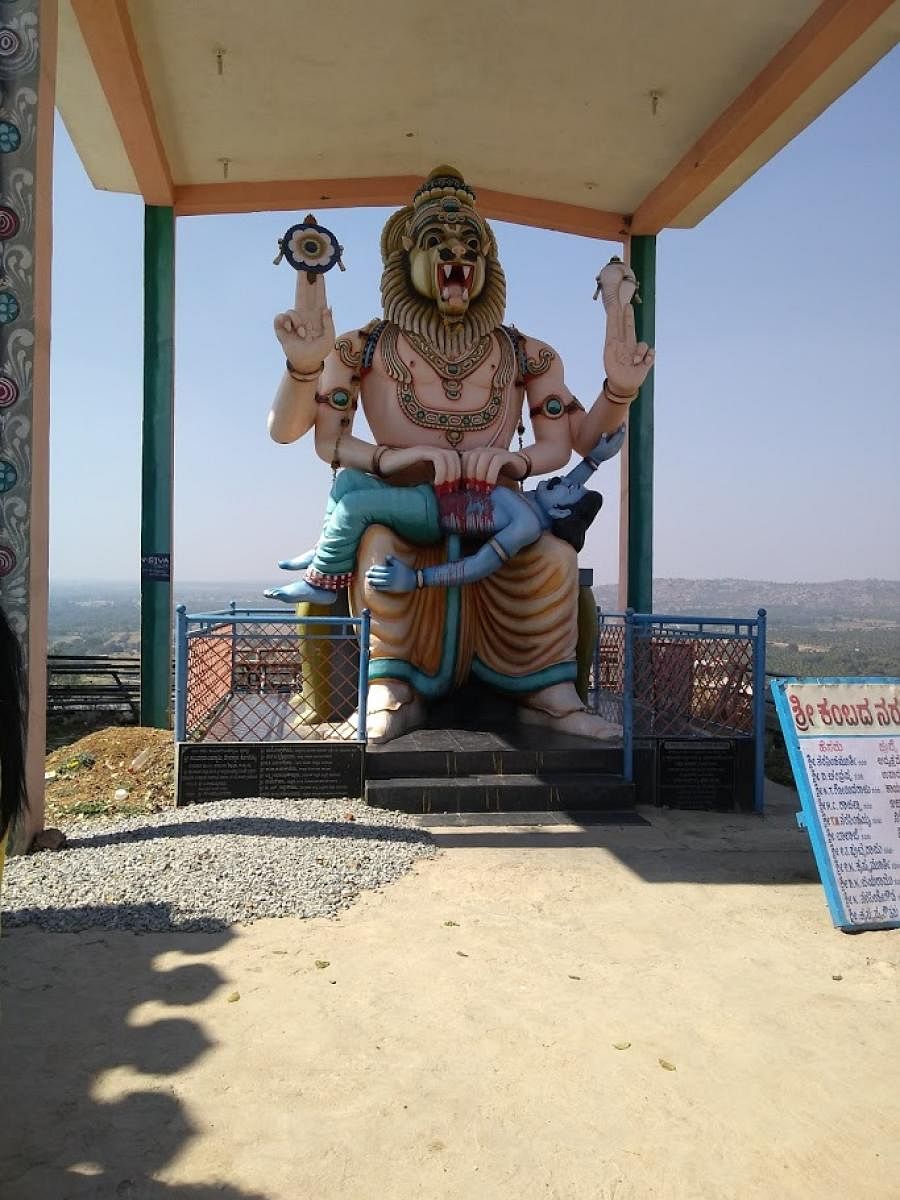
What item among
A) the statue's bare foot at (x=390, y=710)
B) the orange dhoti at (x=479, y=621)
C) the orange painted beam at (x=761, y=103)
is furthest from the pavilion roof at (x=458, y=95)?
the statue's bare foot at (x=390, y=710)

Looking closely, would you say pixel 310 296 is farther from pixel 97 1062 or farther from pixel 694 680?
pixel 97 1062

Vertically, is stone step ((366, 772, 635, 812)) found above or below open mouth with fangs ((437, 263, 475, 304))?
below

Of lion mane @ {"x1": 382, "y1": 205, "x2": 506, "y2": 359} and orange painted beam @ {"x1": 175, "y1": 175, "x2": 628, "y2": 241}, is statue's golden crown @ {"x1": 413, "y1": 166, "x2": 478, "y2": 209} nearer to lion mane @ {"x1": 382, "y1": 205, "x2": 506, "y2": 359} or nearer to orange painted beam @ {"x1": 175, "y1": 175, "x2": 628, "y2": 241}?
lion mane @ {"x1": 382, "y1": 205, "x2": 506, "y2": 359}

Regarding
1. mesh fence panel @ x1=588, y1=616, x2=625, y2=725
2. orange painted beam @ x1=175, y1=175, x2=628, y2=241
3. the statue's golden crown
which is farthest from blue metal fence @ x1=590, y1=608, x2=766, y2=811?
orange painted beam @ x1=175, y1=175, x2=628, y2=241

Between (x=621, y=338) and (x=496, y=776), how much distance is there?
3078 mm

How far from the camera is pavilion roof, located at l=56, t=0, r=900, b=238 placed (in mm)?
6559

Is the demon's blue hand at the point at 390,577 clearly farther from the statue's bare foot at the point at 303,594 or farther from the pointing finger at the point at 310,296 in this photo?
the pointing finger at the point at 310,296

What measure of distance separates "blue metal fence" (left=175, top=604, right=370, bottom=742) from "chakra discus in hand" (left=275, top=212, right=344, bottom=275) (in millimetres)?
2192

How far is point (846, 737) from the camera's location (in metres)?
4.02

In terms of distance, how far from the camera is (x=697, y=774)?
5.83m

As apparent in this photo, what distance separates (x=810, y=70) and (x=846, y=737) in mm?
5242

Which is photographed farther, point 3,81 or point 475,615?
point 475,615

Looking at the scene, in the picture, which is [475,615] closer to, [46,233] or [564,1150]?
[46,233]

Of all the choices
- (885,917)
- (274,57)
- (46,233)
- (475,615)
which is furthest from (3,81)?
(885,917)
